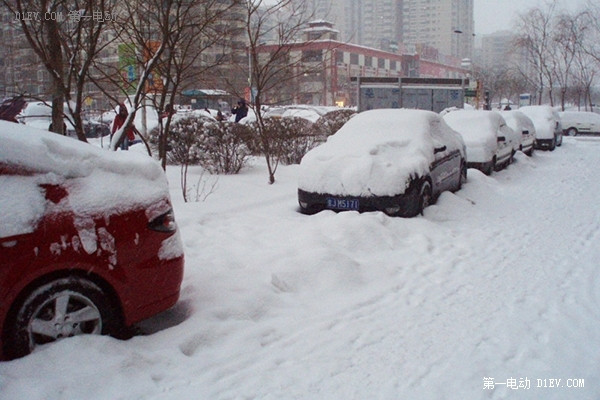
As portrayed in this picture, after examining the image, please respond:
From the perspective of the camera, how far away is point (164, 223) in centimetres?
432

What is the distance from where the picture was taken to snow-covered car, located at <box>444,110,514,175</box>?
13.3m

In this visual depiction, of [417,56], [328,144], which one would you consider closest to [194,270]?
[328,144]

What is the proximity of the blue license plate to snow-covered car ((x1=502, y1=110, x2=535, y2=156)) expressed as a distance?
11451mm

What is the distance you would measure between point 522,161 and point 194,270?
524 inches

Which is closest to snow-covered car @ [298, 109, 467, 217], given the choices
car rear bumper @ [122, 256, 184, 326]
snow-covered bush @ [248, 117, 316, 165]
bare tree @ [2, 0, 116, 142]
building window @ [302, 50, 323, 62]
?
building window @ [302, 50, 323, 62]

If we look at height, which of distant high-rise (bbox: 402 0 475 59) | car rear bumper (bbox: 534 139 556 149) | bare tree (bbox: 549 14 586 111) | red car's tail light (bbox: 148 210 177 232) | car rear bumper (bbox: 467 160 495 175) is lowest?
car rear bumper (bbox: 467 160 495 175)

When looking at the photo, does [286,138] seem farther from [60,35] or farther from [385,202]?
[60,35]

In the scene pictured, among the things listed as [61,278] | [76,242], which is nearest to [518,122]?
[76,242]

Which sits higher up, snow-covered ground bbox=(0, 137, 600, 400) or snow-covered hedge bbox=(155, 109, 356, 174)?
snow-covered hedge bbox=(155, 109, 356, 174)

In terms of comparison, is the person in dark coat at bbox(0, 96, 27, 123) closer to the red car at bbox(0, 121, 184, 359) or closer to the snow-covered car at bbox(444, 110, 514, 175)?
the red car at bbox(0, 121, 184, 359)

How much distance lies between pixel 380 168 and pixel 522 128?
12344mm

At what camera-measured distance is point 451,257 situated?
21.8 feet

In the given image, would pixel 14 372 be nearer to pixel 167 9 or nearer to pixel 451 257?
pixel 451 257

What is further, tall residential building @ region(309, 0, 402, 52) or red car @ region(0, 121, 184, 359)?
tall residential building @ region(309, 0, 402, 52)
